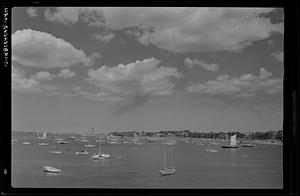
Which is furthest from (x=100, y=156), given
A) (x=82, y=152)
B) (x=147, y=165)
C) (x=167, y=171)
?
(x=167, y=171)

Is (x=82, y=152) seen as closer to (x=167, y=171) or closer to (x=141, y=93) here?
(x=141, y=93)

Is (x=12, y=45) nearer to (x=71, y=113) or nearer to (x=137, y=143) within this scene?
(x=137, y=143)

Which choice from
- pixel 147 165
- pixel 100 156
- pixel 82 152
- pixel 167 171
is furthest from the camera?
pixel 147 165

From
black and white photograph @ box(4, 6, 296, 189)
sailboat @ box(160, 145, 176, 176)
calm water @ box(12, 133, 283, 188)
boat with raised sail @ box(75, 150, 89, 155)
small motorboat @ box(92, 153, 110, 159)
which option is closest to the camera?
black and white photograph @ box(4, 6, 296, 189)

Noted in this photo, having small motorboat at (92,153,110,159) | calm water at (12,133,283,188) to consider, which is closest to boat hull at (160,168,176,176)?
calm water at (12,133,283,188)

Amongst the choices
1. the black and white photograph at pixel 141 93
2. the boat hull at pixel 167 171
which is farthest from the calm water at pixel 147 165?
the boat hull at pixel 167 171

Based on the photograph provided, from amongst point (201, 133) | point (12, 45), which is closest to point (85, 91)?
point (201, 133)

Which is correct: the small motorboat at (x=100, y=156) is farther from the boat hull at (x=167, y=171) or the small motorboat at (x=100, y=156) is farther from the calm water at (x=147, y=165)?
the boat hull at (x=167, y=171)

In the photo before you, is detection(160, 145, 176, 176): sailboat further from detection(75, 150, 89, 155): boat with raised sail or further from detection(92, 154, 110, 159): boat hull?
detection(75, 150, 89, 155): boat with raised sail
